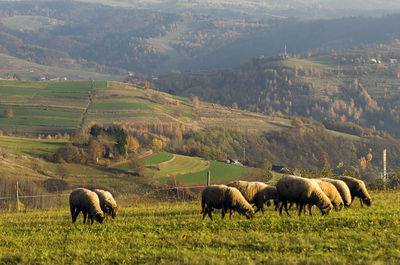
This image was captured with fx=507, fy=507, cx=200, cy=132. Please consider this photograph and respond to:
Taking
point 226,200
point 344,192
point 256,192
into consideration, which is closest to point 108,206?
point 226,200

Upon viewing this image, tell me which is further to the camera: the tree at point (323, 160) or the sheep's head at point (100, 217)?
the tree at point (323, 160)

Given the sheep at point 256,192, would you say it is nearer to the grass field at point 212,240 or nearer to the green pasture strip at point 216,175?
the grass field at point 212,240

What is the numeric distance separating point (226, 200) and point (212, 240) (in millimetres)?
4742

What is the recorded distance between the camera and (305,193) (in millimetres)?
22781

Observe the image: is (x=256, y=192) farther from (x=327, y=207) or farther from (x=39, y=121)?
(x=39, y=121)

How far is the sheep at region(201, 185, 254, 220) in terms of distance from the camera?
22.8 metres

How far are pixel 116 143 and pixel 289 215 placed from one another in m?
86.0

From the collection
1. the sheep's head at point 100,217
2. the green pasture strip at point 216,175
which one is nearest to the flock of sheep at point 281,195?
the sheep's head at point 100,217

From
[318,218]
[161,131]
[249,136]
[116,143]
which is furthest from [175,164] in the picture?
[318,218]

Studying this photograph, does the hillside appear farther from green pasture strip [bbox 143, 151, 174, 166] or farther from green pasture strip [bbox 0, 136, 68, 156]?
green pasture strip [bbox 0, 136, 68, 156]

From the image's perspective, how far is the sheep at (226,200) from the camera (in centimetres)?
2280

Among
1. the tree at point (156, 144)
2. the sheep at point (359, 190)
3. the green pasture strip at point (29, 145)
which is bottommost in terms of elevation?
the tree at point (156, 144)

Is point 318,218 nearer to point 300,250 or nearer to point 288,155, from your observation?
point 300,250

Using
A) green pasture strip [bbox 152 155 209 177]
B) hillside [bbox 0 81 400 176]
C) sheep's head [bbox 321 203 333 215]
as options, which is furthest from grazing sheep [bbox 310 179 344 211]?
hillside [bbox 0 81 400 176]
